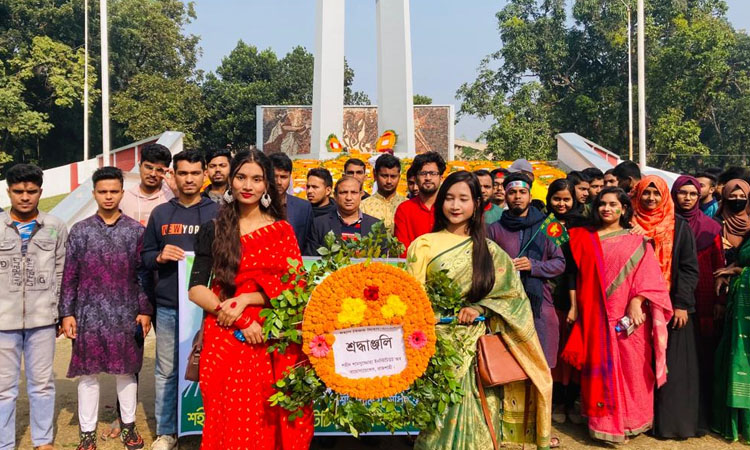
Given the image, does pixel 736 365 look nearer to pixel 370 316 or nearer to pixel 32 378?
pixel 370 316

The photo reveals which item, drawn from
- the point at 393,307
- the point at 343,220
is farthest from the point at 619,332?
the point at 393,307

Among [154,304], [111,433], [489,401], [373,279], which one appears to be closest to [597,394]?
[489,401]

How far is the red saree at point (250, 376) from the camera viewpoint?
3.09 metres

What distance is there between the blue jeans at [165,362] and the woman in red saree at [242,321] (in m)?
1.33

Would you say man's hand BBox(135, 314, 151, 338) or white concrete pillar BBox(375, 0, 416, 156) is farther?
white concrete pillar BBox(375, 0, 416, 156)

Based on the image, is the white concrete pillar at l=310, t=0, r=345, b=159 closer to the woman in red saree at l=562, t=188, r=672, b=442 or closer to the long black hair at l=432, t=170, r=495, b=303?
the woman in red saree at l=562, t=188, r=672, b=442

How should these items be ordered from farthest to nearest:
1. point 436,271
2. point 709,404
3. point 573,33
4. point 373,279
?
1. point 573,33
2. point 709,404
3. point 436,271
4. point 373,279

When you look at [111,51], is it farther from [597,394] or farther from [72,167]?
[597,394]

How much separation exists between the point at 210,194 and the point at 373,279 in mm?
2385

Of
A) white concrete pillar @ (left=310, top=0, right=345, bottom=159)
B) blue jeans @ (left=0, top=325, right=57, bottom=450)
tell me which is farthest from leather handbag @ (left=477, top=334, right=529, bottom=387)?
white concrete pillar @ (left=310, top=0, right=345, bottom=159)

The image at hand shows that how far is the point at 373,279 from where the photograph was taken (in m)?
3.12

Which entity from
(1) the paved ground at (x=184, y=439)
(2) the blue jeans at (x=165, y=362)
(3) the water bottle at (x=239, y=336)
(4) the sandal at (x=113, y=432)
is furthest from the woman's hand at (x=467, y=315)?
(4) the sandal at (x=113, y=432)

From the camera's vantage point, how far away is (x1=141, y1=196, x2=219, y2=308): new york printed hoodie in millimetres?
4297

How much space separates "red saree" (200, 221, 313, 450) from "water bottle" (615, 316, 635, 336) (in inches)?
95.1
